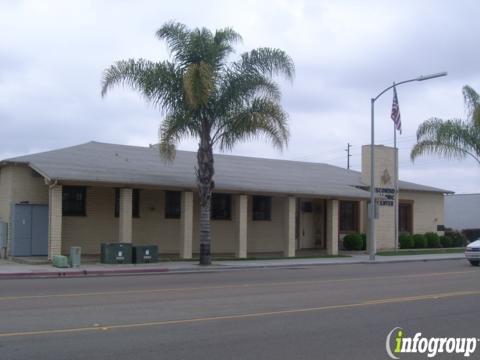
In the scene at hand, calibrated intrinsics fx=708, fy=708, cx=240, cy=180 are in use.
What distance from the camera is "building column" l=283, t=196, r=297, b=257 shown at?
34.2 meters

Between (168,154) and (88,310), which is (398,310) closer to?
(88,310)

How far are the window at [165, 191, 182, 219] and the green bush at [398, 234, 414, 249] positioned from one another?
16.1 m

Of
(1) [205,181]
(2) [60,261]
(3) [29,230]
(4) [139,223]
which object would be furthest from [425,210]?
(2) [60,261]

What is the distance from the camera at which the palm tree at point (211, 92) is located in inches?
1083

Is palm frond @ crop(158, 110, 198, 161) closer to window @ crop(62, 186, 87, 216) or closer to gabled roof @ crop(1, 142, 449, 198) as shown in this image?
gabled roof @ crop(1, 142, 449, 198)

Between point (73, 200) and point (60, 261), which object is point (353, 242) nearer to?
point (73, 200)

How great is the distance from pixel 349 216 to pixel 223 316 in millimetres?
30172

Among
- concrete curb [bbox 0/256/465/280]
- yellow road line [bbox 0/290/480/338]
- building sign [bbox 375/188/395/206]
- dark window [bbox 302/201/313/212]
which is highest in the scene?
building sign [bbox 375/188/395/206]

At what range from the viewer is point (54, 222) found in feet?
88.2

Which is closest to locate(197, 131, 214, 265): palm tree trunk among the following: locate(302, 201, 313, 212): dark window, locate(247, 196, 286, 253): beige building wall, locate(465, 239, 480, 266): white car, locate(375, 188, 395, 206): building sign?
locate(247, 196, 286, 253): beige building wall

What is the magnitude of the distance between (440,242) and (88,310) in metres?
36.2

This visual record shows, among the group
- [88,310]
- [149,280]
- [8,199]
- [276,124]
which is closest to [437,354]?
[88,310]

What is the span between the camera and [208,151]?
93.0 ft

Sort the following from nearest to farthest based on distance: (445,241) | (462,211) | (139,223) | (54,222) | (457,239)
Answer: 1. (54,222)
2. (139,223)
3. (445,241)
4. (457,239)
5. (462,211)
